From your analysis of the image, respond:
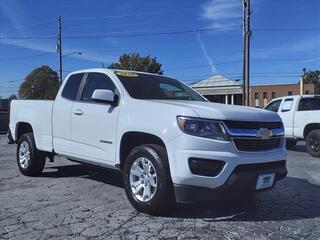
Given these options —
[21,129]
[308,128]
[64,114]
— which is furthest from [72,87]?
[308,128]

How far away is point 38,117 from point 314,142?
854 centimetres

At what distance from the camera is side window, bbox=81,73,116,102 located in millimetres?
7013

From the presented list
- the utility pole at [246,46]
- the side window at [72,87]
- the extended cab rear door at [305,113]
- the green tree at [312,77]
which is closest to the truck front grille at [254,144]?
the side window at [72,87]

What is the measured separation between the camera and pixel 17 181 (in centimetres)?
839

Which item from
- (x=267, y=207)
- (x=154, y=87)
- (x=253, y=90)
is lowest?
(x=267, y=207)

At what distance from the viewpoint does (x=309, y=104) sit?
573 inches

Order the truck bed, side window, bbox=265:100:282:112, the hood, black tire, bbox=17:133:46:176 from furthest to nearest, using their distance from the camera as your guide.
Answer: side window, bbox=265:100:282:112 < black tire, bbox=17:133:46:176 < the truck bed < the hood

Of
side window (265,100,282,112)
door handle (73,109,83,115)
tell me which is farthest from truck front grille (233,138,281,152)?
side window (265,100,282,112)

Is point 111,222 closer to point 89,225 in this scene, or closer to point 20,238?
point 89,225

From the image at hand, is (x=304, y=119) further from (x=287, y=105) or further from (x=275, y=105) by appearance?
(x=275, y=105)

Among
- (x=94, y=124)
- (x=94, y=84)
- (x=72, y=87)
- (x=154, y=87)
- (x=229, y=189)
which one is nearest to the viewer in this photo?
(x=229, y=189)

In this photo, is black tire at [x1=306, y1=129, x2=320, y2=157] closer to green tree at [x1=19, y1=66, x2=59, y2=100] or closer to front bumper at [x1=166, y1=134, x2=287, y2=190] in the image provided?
front bumper at [x1=166, y1=134, x2=287, y2=190]

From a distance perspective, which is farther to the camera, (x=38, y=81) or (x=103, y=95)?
(x=38, y=81)

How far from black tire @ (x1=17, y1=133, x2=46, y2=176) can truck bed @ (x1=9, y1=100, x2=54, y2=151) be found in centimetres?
17
